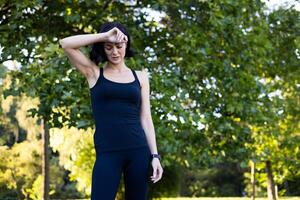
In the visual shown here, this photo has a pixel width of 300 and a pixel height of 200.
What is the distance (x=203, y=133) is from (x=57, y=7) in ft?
9.44

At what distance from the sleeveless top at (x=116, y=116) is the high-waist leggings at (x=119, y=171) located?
0.12ft

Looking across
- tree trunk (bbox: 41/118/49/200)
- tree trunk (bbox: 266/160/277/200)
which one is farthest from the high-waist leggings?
tree trunk (bbox: 266/160/277/200)

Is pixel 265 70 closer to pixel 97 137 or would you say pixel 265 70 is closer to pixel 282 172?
pixel 97 137

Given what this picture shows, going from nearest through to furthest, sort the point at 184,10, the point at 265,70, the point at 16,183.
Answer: the point at 184,10, the point at 265,70, the point at 16,183

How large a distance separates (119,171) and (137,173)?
0.10 m

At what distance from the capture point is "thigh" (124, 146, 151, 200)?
8.98 feet

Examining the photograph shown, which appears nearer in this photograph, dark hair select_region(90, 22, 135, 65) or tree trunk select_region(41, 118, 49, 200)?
dark hair select_region(90, 22, 135, 65)

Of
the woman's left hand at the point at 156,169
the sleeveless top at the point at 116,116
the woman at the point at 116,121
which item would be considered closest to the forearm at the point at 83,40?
the woman at the point at 116,121

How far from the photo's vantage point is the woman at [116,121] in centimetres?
272

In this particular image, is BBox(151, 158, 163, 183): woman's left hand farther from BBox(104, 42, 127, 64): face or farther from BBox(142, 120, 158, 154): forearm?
BBox(104, 42, 127, 64): face

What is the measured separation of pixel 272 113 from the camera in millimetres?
8648

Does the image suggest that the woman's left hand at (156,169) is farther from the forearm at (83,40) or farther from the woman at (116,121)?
the forearm at (83,40)

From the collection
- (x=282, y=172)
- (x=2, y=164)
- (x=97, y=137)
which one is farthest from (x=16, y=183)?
(x=97, y=137)

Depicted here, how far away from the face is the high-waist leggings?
0.50m
